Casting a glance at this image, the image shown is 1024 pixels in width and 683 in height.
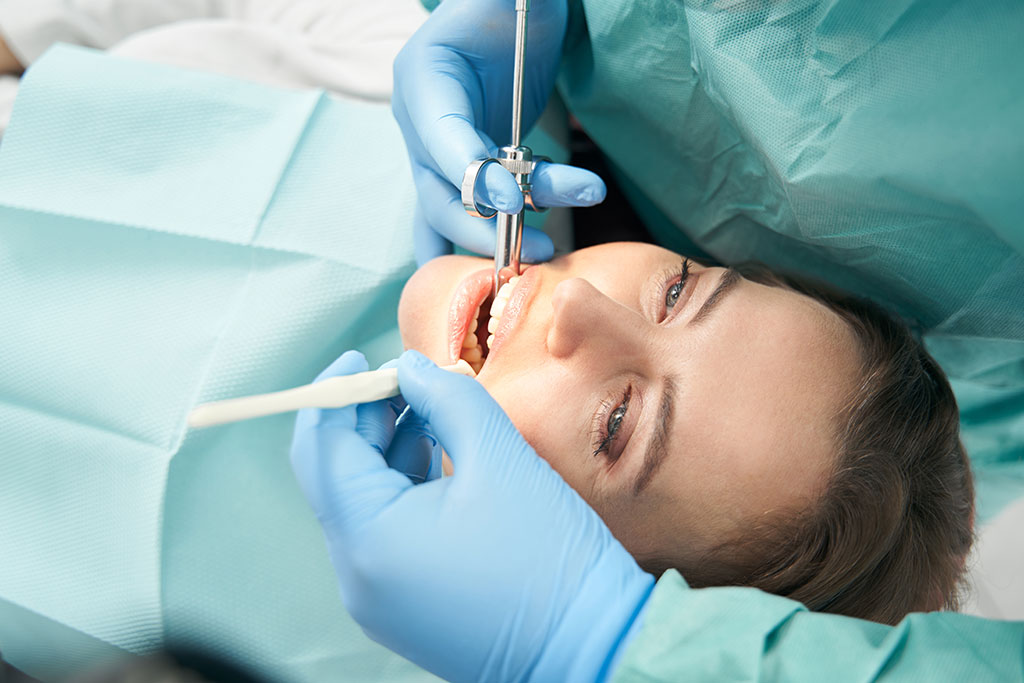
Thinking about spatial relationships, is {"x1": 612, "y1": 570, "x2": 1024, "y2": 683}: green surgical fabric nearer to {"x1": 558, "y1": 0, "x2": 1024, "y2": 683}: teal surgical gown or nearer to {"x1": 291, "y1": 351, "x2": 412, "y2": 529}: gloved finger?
{"x1": 558, "y1": 0, "x2": 1024, "y2": 683}: teal surgical gown

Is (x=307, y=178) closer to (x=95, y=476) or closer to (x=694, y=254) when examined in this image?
(x=95, y=476)

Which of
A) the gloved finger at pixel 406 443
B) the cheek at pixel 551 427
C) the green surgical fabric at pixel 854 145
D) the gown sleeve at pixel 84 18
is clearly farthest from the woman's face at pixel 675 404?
the gown sleeve at pixel 84 18

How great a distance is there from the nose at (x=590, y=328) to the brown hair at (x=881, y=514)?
0.30 meters

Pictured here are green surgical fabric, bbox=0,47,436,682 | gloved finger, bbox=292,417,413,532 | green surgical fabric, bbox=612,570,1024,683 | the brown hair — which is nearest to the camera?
green surgical fabric, bbox=612,570,1024,683

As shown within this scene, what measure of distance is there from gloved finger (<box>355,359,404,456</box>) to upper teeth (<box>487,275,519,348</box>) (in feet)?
0.50

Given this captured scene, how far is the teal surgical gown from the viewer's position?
0.72 m

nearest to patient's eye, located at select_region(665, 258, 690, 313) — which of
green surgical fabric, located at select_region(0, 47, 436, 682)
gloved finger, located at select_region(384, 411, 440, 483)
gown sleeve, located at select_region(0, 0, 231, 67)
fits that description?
gloved finger, located at select_region(384, 411, 440, 483)

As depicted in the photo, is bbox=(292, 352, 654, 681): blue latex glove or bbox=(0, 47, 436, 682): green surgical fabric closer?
bbox=(292, 352, 654, 681): blue latex glove

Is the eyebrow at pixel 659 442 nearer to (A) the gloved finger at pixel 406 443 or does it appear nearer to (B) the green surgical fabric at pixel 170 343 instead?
(A) the gloved finger at pixel 406 443

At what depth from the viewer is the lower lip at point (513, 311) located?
97 cm

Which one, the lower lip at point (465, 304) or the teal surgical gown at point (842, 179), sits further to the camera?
the lower lip at point (465, 304)

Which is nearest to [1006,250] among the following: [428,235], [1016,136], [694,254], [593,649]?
[1016,136]

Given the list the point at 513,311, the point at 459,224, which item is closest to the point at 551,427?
the point at 513,311

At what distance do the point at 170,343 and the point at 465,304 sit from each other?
55cm
